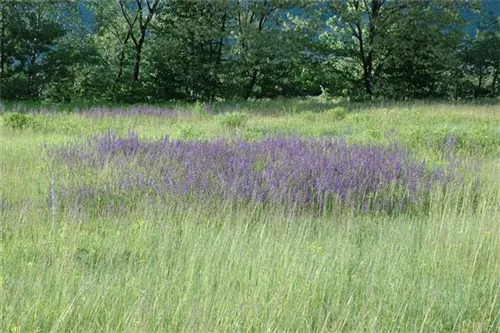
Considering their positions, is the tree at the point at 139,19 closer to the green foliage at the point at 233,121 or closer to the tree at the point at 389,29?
the tree at the point at 389,29

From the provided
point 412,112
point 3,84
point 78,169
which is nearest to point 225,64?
point 3,84

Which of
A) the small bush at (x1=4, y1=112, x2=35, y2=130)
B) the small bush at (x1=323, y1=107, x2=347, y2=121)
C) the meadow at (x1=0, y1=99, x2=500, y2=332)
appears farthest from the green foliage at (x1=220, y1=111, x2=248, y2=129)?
the meadow at (x1=0, y1=99, x2=500, y2=332)

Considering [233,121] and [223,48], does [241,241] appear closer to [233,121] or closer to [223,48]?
[233,121]

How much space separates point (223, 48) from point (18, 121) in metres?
20.3

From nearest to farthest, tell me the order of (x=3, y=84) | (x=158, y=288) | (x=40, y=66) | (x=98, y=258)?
(x=158, y=288)
(x=98, y=258)
(x=3, y=84)
(x=40, y=66)

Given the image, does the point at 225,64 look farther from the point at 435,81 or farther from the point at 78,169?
the point at 78,169

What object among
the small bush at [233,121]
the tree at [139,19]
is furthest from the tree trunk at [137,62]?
the small bush at [233,121]

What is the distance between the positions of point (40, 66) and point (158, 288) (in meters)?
27.1

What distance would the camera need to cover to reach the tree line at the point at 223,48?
27359 millimetres

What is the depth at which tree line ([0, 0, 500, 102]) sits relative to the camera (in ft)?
89.8

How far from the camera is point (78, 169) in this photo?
630cm

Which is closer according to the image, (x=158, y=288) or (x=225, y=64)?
(x=158, y=288)

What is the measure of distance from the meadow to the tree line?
2146cm

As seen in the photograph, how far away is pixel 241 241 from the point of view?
3.92 meters
